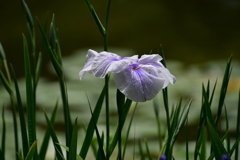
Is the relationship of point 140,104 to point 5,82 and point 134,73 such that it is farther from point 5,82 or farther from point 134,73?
point 134,73

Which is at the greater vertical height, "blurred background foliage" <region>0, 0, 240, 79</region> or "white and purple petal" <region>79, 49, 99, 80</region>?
Answer: "white and purple petal" <region>79, 49, 99, 80</region>

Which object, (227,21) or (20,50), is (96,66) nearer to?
(20,50)

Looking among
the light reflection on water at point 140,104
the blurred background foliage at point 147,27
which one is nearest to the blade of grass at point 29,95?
the light reflection on water at point 140,104

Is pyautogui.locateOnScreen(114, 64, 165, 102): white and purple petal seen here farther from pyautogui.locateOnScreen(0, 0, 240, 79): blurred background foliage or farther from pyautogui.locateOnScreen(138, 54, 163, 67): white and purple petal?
pyautogui.locateOnScreen(0, 0, 240, 79): blurred background foliage

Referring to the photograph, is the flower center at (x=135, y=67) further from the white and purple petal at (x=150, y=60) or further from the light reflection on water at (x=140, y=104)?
the light reflection on water at (x=140, y=104)

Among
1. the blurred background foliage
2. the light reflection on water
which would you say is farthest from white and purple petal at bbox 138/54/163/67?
the blurred background foliage

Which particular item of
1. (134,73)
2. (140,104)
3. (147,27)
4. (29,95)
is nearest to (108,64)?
(134,73)
